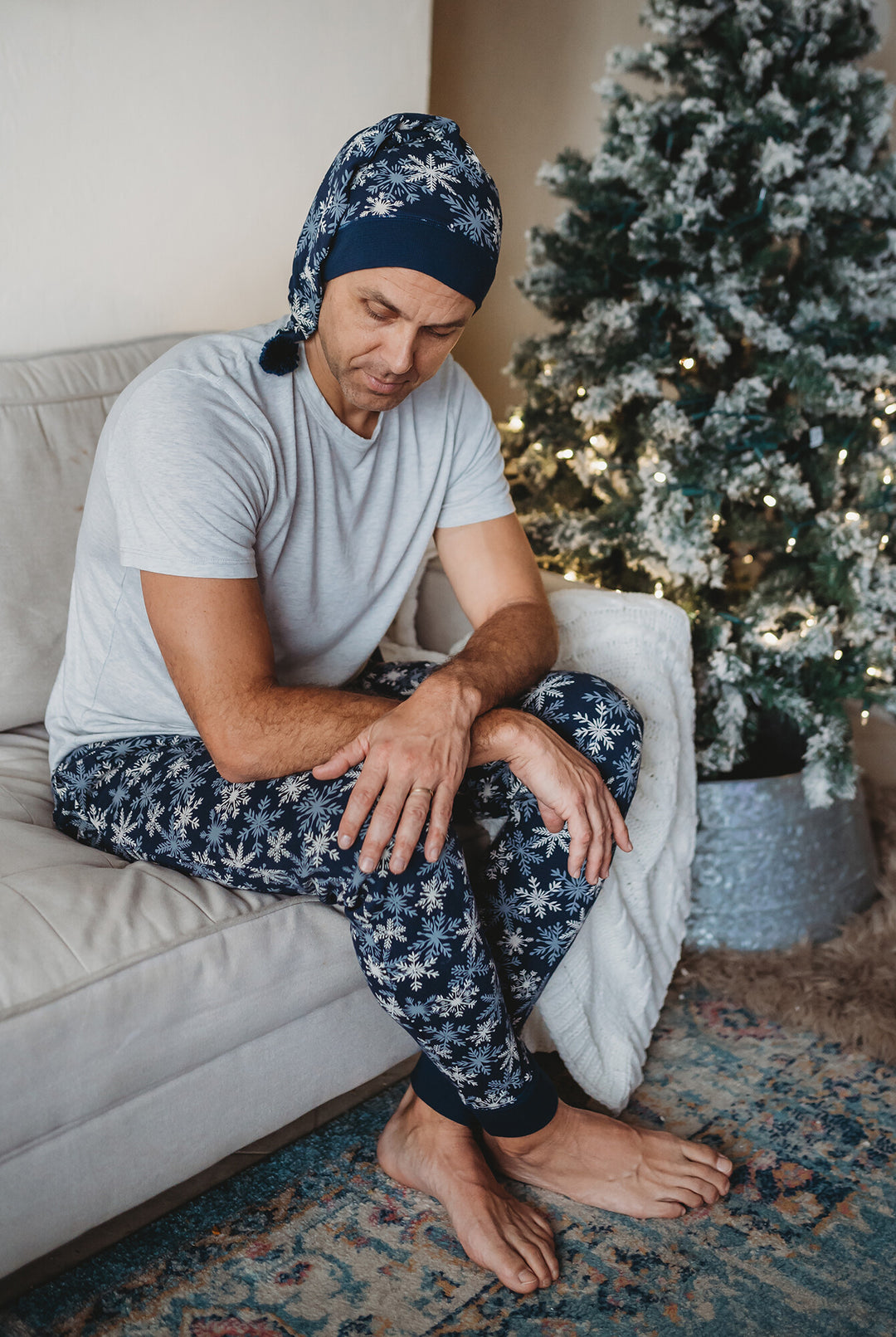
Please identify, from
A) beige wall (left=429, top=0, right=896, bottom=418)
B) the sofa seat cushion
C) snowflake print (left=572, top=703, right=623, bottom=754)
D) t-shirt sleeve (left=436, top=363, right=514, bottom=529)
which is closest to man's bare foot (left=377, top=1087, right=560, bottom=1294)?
the sofa seat cushion

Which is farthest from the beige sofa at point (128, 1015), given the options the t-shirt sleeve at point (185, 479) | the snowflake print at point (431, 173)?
the snowflake print at point (431, 173)

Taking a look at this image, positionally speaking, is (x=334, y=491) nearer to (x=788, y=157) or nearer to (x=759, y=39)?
(x=788, y=157)

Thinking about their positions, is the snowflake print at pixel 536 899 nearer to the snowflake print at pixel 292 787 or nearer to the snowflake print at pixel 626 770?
the snowflake print at pixel 626 770

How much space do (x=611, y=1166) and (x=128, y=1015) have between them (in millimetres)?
590

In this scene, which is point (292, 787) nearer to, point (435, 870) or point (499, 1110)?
point (435, 870)

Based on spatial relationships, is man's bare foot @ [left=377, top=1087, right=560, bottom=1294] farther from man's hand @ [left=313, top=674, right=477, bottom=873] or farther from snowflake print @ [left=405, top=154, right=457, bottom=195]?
snowflake print @ [left=405, top=154, right=457, bottom=195]

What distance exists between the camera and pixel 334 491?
1.26 metres

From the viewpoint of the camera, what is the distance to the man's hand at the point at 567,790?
3.58 ft

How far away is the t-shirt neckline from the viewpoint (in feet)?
3.97

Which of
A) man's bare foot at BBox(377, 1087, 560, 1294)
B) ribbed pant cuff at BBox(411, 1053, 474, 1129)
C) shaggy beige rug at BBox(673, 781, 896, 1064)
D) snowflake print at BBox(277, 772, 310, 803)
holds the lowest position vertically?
shaggy beige rug at BBox(673, 781, 896, 1064)

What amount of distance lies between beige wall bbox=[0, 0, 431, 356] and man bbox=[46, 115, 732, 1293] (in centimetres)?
62

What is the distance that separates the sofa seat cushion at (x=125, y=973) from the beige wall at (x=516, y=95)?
1.67 m

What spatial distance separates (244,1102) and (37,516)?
2.70 feet

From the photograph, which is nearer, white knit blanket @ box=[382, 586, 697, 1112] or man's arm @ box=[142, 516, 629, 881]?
man's arm @ box=[142, 516, 629, 881]
